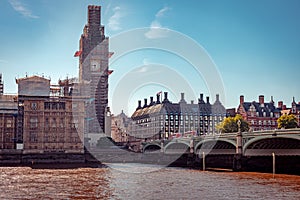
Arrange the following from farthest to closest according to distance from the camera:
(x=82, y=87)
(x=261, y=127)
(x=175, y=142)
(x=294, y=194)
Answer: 1. (x=261, y=127)
2. (x=82, y=87)
3. (x=175, y=142)
4. (x=294, y=194)

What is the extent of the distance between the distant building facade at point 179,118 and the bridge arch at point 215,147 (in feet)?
189

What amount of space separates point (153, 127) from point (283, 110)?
40939 millimetres

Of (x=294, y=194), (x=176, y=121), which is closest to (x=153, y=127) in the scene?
(x=176, y=121)

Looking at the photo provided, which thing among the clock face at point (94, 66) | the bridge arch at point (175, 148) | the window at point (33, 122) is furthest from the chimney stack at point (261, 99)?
the window at point (33, 122)

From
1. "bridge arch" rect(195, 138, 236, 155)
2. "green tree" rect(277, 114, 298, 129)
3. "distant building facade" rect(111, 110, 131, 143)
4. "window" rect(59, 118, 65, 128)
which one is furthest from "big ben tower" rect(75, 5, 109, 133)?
"green tree" rect(277, 114, 298, 129)

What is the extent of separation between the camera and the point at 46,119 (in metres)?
96.6

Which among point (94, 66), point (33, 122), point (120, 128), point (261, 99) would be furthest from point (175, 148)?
point (120, 128)

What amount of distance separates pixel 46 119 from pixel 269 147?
5156cm

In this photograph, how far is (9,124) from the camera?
320 ft

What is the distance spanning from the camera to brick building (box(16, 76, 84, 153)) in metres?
95.1

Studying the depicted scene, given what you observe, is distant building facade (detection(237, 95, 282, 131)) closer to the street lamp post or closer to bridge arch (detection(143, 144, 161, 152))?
bridge arch (detection(143, 144, 161, 152))

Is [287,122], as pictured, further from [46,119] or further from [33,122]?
[33,122]

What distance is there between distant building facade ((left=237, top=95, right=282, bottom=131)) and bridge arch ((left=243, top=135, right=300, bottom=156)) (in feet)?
176

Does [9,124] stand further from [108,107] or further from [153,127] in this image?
[153,127]
